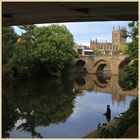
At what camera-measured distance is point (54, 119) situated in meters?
23.7

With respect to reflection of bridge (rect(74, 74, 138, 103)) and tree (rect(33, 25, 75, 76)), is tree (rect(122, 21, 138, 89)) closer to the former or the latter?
reflection of bridge (rect(74, 74, 138, 103))

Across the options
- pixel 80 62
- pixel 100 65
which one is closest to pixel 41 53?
pixel 100 65

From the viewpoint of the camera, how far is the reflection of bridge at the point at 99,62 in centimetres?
7706

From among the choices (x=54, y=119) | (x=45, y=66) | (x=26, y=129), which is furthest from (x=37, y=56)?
(x=26, y=129)

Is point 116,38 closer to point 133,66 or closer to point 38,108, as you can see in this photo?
point 38,108

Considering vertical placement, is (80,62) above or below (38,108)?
above

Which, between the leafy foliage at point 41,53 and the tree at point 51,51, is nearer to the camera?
the leafy foliage at point 41,53

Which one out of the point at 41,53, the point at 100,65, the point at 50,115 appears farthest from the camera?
the point at 100,65

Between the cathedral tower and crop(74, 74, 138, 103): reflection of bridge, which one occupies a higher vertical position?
the cathedral tower

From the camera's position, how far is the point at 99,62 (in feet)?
264

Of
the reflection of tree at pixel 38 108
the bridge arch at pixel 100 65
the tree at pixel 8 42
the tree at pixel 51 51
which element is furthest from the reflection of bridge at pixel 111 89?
the bridge arch at pixel 100 65

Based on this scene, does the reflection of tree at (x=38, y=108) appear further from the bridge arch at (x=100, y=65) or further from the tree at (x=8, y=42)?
the bridge arch at (x=100, y=65)

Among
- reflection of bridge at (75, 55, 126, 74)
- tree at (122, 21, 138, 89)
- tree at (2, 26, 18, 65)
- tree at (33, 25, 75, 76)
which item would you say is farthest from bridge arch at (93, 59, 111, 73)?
tree at (122, 21, 138, 89)

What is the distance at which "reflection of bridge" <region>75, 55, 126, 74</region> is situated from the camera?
77.1 metres
